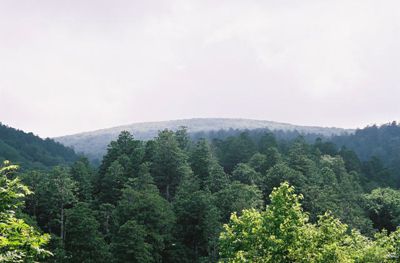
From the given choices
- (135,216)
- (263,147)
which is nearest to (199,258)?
(135,216)

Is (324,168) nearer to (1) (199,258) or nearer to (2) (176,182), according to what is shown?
(2) (176,182)

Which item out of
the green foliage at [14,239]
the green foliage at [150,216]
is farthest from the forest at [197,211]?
the green foliage at [150,216]

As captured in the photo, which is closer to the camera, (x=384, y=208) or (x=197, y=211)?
(x=197, y=211)

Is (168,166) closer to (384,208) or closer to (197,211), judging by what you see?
(197,211)

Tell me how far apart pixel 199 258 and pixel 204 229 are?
15.4 ft

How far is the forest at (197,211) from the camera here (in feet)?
96.9

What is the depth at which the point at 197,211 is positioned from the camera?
78312 millimetres

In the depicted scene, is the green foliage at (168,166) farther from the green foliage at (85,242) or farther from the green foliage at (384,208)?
the green foliage at (384,208)

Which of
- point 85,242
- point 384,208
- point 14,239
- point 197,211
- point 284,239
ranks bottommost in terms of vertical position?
point 384,208

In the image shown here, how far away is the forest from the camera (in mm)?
29531

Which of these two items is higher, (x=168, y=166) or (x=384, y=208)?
(x=168, y=166)

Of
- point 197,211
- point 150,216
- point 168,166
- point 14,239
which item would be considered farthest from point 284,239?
point 168,166

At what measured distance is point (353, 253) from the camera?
33.0 metres

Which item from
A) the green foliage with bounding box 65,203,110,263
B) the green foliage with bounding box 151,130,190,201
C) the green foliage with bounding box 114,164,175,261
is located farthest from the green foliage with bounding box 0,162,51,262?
the green foliage with bounding box 151,130,190,201
